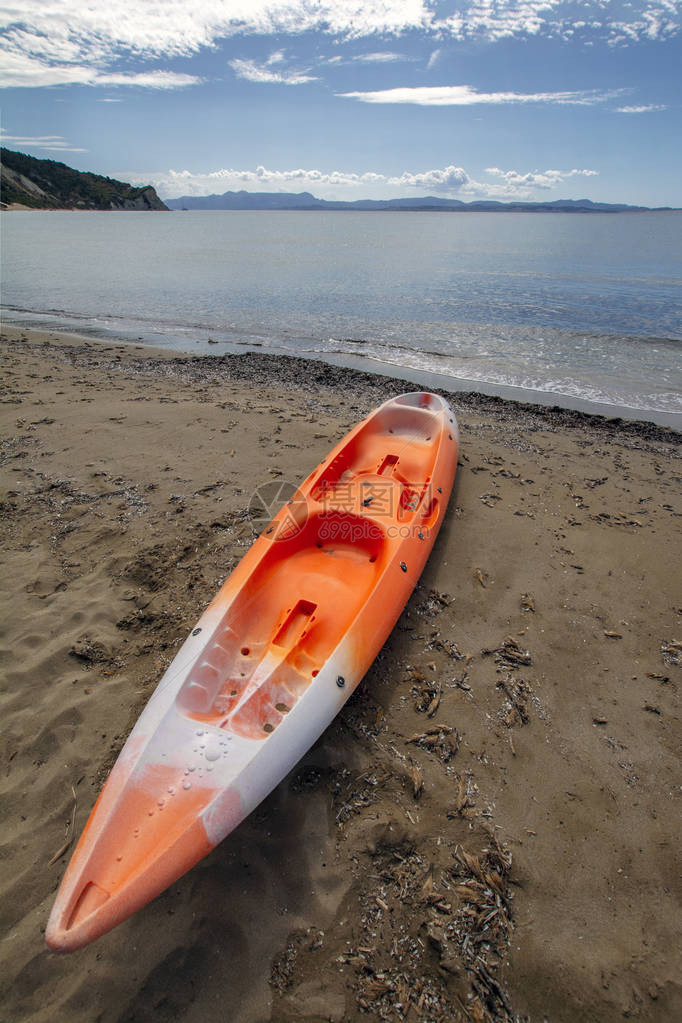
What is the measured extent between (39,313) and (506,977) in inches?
793

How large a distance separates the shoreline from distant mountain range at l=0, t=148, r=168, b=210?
4053 inches

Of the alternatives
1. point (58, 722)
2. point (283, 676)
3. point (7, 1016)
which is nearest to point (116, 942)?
point (7, 1016)

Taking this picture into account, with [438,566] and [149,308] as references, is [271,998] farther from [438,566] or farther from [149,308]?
[149,308]

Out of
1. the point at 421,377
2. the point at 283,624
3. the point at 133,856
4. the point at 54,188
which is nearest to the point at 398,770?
the point at 283,624

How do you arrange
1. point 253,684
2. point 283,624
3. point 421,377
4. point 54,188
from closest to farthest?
point 253,684 → point 283,624 → point 421,377 → point 54,188

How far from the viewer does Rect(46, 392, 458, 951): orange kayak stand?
7.41 ft

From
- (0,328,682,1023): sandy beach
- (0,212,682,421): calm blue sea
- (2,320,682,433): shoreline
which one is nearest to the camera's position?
(0,328,682,1023): sandy beach

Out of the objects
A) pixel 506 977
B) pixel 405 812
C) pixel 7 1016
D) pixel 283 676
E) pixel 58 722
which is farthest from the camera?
pixel 283 676

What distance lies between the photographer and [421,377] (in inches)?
443

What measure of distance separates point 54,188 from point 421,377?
130228 millimetres

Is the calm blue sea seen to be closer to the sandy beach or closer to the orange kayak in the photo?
the sandy beach

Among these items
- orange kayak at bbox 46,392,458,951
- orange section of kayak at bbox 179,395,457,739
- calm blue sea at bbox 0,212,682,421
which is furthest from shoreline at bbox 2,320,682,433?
orange kayak at bbox 46,392,458,951

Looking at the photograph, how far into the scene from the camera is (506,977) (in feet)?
7.26

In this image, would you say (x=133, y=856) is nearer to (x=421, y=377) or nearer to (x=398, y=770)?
(x=398, y=770)
